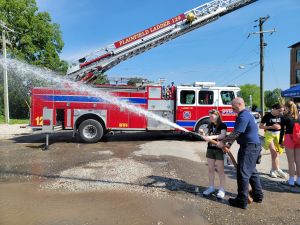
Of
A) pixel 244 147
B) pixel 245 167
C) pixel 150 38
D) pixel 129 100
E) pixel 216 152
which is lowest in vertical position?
pixel 245 167

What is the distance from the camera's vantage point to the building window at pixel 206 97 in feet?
43.8

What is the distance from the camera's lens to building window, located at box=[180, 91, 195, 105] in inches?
519

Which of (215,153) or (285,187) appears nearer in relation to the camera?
(215,153)

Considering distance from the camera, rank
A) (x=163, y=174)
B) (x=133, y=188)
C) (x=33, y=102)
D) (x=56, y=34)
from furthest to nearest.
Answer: (x=56, y=34), (x=33, y=102), (x=163, y=174), (x=133, y=188)

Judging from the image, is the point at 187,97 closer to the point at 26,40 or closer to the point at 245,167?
the point at 245,167

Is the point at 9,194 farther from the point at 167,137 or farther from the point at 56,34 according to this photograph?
the point at 56,34

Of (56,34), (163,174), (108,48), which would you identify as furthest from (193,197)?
(56,34)

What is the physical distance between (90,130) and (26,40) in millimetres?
28727

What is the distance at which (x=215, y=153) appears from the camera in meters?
5.52

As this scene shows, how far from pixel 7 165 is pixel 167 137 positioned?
7.90 m

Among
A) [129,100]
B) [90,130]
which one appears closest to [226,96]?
[129,100]

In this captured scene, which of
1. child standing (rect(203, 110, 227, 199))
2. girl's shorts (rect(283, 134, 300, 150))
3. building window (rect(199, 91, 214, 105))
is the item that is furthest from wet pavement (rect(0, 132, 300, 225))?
building window (rect(199, 91, 214, 105))

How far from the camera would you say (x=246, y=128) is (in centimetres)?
516

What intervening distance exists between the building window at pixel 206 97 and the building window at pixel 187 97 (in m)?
0.35
